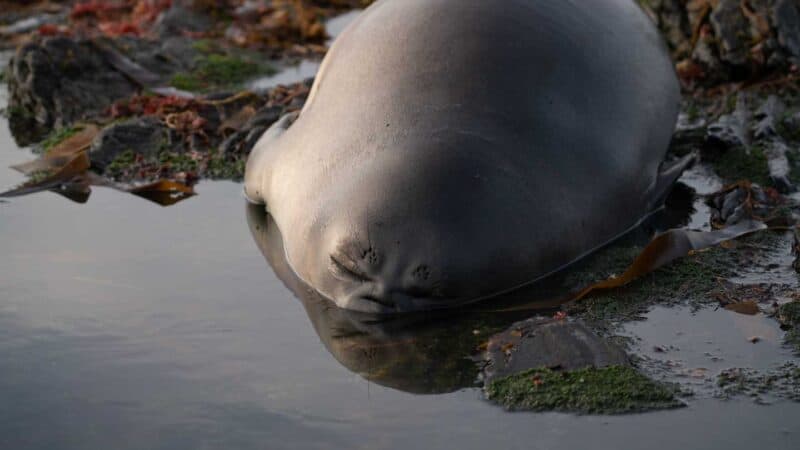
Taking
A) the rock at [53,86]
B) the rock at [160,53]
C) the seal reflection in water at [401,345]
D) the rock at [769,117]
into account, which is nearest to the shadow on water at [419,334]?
the seal reflection in water at [401,345]

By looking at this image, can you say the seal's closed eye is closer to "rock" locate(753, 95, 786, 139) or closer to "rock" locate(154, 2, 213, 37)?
"rock" locate(753, 95, 786, 139)

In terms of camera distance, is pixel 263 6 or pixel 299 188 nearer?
pixel 299 188

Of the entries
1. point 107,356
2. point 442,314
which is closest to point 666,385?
point 442,314

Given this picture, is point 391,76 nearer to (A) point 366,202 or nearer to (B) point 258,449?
(A) point 366,202

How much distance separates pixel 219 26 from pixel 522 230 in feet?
22.1

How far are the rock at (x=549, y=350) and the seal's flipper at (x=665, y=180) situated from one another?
5.51 ft

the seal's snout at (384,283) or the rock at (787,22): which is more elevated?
the seal's snout at (384,283)

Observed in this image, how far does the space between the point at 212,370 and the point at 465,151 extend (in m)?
1.27

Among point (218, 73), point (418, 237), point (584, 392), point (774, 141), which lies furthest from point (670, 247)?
point (218, 73)

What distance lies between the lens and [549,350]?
13.5 ft

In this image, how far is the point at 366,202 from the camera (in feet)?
15.4

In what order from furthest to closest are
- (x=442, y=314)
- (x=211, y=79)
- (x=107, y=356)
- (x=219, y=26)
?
(x=219, y=26), (x=211, y=79), (x=442, y=314), (x=107, y=356)

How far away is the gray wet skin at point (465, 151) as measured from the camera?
4.64 metres

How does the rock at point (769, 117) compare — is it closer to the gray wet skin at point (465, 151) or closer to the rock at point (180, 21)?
the gray wet skin at point (465, 151)
